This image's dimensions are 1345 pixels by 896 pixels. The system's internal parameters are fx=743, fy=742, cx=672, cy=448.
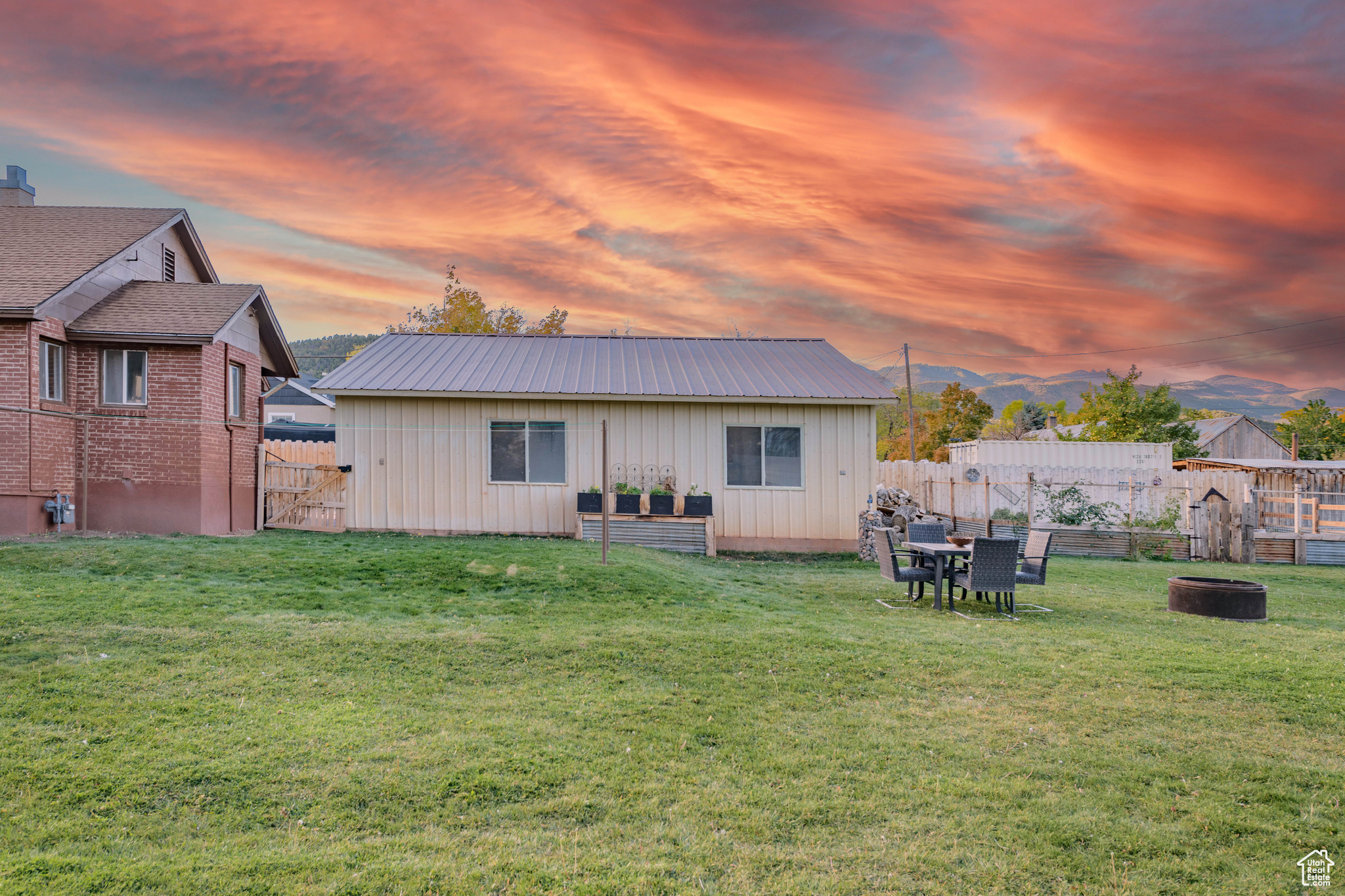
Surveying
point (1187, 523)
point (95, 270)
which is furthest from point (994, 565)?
point (95, 270)

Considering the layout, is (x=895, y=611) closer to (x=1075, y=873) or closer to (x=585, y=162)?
(x=1075, y=873)

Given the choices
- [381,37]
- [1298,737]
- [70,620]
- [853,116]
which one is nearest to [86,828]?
[70,620]

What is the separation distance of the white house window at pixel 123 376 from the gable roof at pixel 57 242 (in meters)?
1.37

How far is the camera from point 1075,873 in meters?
3.11

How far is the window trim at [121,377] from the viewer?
12773mm

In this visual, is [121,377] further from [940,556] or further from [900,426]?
[900,426]

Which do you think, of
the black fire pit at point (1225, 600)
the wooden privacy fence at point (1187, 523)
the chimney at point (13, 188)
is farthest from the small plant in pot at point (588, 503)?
the chimney at point (13, 188)

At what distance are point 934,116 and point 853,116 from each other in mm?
1755

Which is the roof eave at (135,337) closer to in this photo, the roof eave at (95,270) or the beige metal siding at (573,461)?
the roof eave at (95,270)

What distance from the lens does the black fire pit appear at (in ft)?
27.4

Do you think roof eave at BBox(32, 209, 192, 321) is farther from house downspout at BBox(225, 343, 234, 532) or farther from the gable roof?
house downspout at BBox(225, 343, 234, 532)

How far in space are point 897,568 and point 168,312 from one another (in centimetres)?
1307

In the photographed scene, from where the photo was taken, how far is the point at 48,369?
12219mm

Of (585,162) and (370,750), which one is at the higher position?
(585,162)
